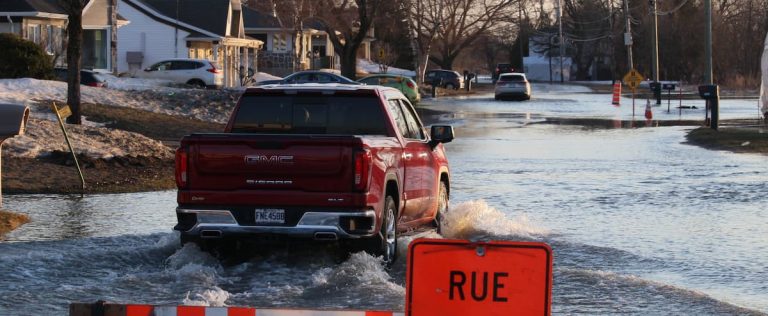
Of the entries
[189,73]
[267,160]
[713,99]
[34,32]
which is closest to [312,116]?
[267,160]

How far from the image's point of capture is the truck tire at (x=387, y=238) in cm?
1125

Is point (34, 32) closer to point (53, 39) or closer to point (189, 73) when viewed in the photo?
point (53, 39)

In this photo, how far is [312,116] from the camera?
1266 centimetres

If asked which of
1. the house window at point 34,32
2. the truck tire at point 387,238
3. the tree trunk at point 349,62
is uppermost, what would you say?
the house window at point 34,32

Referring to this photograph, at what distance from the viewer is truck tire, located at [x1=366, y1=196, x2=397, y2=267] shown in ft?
36.9

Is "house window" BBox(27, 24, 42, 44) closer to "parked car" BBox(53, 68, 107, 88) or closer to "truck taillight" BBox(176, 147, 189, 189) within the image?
"parked car" BBox(53, 68, 107, 88)

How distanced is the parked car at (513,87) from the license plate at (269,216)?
54.0 m

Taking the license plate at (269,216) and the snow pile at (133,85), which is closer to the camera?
the license plate at (269,216)

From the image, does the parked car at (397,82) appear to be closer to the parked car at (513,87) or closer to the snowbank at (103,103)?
the parked car at (513,87)

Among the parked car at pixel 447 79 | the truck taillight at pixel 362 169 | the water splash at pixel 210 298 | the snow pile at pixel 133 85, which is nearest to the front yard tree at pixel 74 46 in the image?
the truck taillight at pixel 362 169

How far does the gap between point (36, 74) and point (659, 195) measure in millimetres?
23065

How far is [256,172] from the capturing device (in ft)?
36.4

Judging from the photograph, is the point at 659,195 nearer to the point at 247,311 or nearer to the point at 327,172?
the point at 327,172

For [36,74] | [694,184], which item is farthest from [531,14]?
[694,184]
